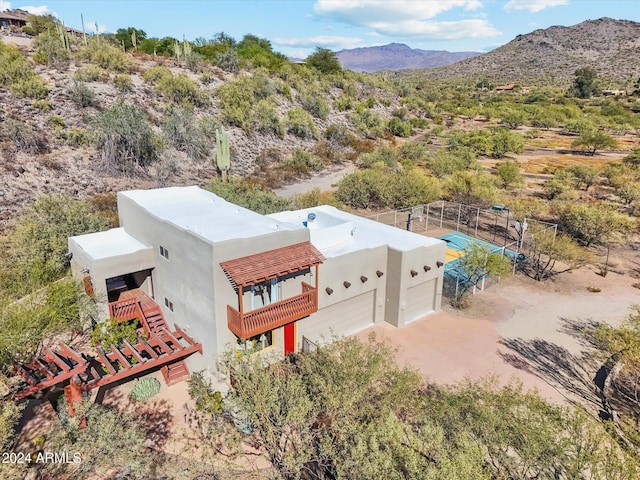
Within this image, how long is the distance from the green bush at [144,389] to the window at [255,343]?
303 centimetres

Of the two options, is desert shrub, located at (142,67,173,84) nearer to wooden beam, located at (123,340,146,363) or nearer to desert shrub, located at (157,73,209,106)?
desert shrub, located at (157,73,209,106)

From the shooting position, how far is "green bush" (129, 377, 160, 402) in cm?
1361

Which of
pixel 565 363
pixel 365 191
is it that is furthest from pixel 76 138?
pixel 565 363

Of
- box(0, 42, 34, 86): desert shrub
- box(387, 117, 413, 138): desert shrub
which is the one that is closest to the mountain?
box(387, 117, 413, 138): desert shrub

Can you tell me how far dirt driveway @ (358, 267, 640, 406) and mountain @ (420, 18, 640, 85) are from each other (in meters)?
142

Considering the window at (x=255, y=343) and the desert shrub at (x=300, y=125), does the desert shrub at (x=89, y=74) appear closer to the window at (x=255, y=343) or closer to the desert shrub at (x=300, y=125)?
the desert shrub at (x=300, y=125)

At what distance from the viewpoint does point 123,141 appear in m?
34.8

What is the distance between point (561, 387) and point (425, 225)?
54.5 ft

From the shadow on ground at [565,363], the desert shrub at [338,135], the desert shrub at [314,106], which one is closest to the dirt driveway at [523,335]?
the shadow on ground at [565,363]

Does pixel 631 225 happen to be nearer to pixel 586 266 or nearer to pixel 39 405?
pixel 586 266

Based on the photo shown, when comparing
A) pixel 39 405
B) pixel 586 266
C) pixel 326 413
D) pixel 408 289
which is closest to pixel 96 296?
pixel 39 405

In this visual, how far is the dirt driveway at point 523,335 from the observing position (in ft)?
48.6

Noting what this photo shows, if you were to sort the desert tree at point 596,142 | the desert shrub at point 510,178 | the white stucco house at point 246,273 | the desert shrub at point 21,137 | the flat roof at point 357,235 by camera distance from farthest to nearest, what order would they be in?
the desert tree at point 596,142
the desert shrub at point 510,178
the desert shrub at point 21,137
the flat roof at point 357,235
the white stucco house at point 246,273

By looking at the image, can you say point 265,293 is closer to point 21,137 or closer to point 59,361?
point 59,361
